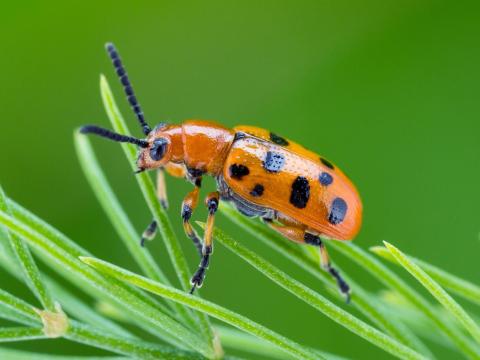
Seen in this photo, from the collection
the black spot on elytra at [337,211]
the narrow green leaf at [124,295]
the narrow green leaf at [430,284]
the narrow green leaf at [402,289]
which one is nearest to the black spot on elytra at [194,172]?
the black spot on elytra at [337,211]

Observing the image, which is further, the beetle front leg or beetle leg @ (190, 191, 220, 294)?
the beetle front leg

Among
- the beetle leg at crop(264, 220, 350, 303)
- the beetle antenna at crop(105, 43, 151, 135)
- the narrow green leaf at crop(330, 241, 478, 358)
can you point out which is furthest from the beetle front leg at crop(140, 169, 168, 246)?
the narrow green leaf at crop(330, 241, 478, 358)

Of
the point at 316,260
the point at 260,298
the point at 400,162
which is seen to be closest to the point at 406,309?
the point at 316,260

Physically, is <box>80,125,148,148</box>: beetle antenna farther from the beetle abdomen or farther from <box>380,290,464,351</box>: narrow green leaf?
<box>380,290,464,351</box>: narrow green leaf

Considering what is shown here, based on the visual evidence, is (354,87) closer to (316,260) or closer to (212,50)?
(212,50)

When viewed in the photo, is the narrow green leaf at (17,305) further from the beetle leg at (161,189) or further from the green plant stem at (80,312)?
the beetle leg at (161,189)
